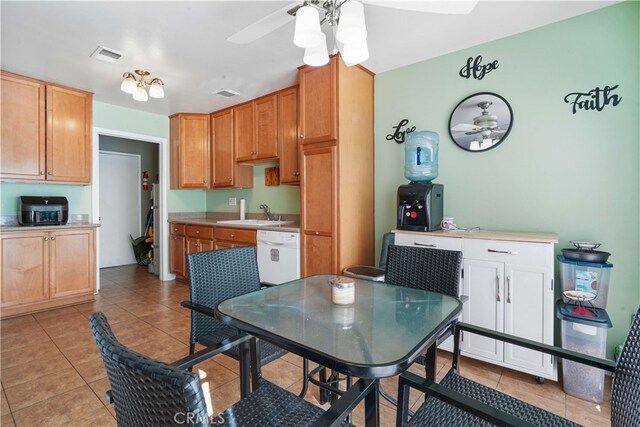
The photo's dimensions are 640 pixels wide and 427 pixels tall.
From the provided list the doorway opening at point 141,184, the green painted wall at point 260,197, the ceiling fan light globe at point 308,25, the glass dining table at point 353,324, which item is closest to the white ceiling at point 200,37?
the ceiling fan light globe at point 308,25

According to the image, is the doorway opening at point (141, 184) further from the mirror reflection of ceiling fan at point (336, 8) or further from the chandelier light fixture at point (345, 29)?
the chandelier light fixture at point (345, 29)

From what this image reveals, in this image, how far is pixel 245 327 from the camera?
3.67 ft

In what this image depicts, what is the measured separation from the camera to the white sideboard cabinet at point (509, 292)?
1979mm

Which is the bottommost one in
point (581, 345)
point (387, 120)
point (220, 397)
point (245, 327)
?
point (220, 397)

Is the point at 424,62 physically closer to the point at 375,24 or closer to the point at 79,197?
the point at 375,24

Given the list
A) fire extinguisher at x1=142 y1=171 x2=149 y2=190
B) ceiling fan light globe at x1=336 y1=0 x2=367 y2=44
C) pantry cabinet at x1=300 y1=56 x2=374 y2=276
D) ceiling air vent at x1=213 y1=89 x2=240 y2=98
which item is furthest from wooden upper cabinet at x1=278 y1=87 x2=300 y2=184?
fire extinguisher at x1=142 y1=171 x2=149 y2=190

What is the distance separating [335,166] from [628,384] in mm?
2243

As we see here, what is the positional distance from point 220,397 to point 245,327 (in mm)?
1103

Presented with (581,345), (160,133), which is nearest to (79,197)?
(160,133)

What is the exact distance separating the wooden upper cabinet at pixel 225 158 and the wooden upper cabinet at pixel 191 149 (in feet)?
0.42

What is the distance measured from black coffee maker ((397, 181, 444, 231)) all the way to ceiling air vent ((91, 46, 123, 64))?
2.81 metres

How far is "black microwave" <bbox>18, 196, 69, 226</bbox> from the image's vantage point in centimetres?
338

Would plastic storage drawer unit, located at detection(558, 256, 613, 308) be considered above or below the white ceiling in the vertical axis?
below

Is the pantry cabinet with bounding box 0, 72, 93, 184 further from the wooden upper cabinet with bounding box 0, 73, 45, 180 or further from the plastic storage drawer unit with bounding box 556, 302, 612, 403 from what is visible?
the plastic storage drawer unit with bounding box 556, 302, 612, 403
